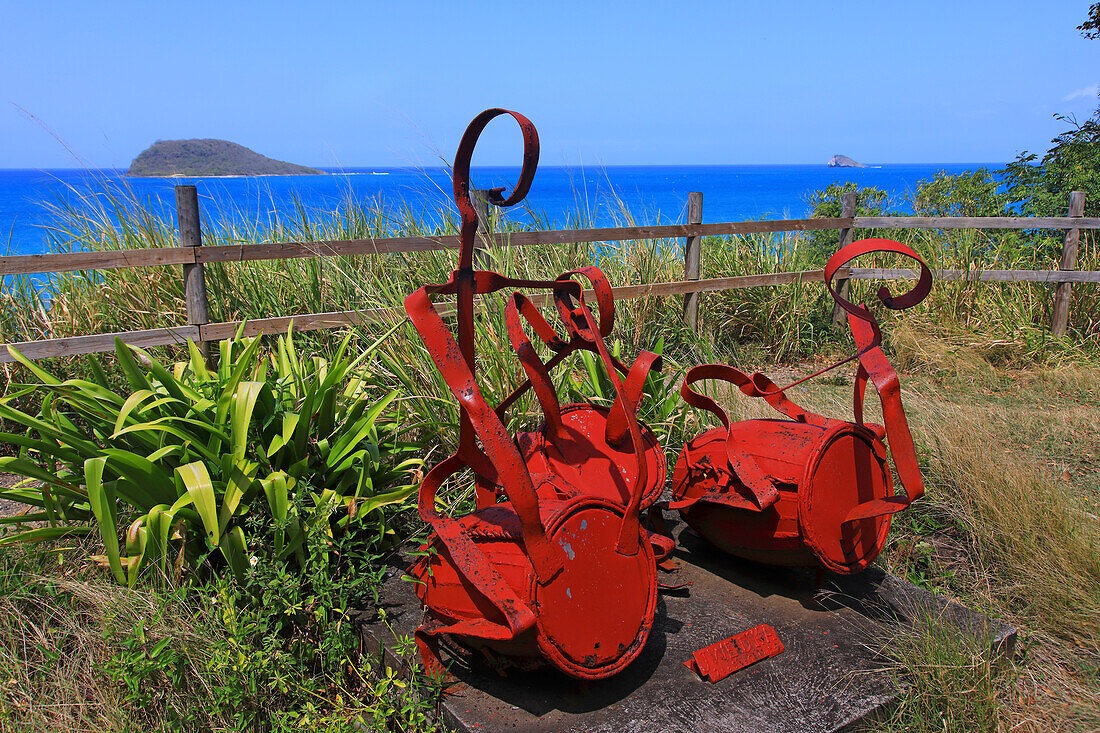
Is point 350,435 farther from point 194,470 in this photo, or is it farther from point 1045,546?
point 1045,546

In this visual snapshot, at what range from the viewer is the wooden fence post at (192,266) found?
4.52 m

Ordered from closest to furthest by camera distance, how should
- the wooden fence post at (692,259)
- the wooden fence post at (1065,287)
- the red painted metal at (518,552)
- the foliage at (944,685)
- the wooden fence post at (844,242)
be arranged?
the red painted metal at (518,552) → the foliage at (944,685) → the wooden fence post at (692,259) → the wooden fence post at (1065,287) → the wooden fence post at (844,242)

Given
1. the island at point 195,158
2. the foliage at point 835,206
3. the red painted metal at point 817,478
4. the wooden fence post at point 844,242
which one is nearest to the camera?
the red painted metal at point 817,478

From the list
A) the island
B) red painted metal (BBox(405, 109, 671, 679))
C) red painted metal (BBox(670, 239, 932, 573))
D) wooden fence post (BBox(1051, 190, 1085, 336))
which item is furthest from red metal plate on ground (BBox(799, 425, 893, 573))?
the island

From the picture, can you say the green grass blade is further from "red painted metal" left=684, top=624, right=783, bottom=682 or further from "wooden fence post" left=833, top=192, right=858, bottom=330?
"wooden fence post" left=833, top=192, right=858, bottom=330

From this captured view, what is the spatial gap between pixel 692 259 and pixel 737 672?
5178 mm

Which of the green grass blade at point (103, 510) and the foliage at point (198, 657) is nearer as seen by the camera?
the foliage at point (198, 657)

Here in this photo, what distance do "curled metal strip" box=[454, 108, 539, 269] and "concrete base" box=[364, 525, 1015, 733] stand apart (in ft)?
4.11

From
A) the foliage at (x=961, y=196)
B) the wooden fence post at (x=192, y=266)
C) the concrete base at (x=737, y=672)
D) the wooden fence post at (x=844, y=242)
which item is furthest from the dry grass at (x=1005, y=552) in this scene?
the foliage at (x=961, y=196)

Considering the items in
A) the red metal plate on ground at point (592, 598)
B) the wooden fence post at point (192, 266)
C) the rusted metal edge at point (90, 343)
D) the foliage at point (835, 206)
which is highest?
the foliage at point (835, 206)

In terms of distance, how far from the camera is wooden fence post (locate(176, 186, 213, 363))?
178 inches

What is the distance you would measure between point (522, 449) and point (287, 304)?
11.4ft

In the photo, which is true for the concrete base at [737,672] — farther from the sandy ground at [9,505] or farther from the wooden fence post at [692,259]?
the wooden fence post at [692,259]

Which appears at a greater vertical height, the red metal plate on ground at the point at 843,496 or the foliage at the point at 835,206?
the foliage at the point at 835,206
